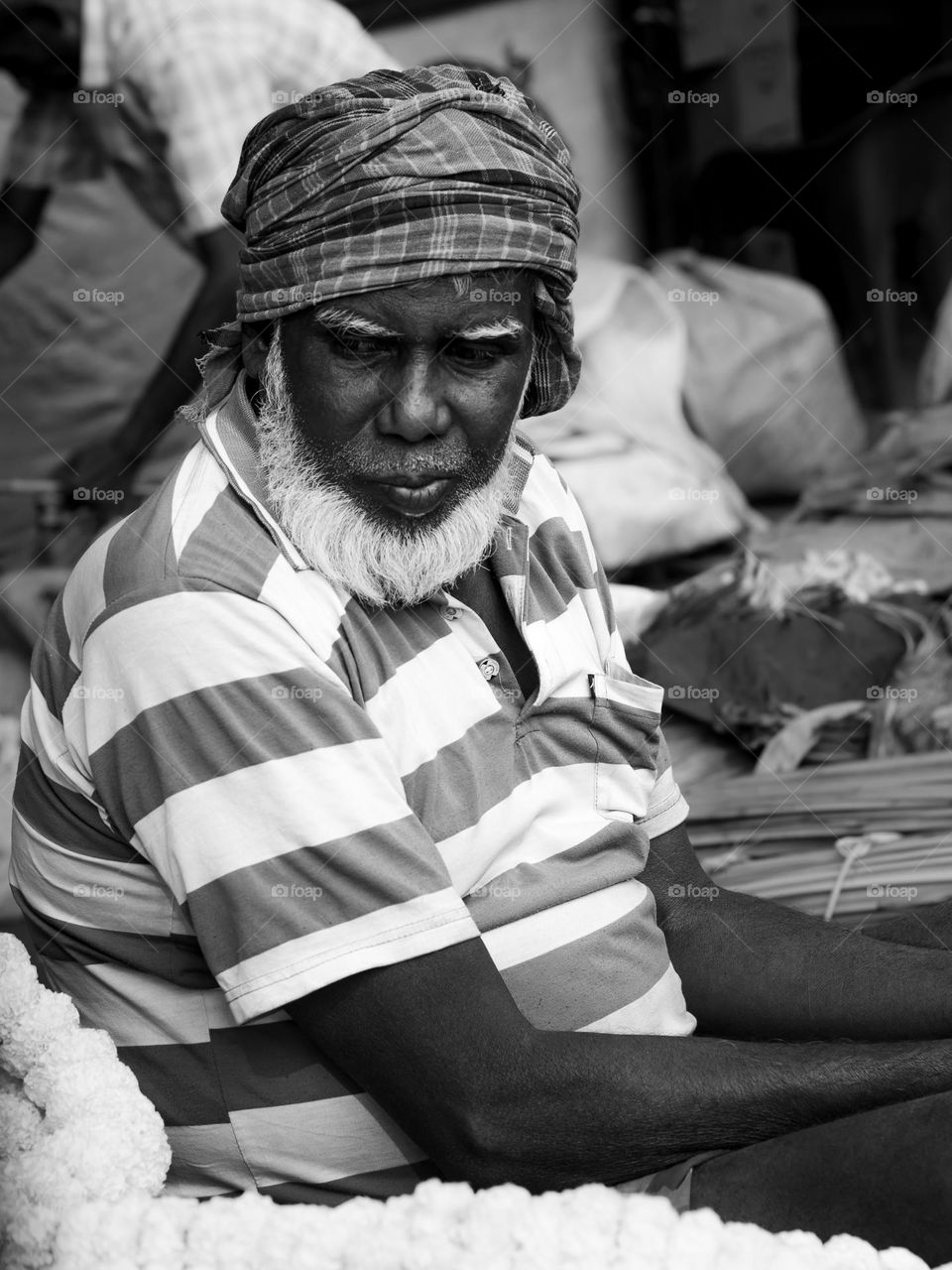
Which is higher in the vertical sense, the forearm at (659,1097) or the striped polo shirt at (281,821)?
the striped polo shirt at (281,821)

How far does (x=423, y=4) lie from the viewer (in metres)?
4.18

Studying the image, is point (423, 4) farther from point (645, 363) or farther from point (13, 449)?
point (13, 449)

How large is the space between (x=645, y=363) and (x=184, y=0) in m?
1.48

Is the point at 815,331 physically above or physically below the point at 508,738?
below

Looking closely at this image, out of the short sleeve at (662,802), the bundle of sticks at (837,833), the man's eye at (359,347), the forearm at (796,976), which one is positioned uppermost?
the man's eye at (359,347)

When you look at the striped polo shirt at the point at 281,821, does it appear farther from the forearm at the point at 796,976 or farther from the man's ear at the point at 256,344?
the forearm at the point at 796,976

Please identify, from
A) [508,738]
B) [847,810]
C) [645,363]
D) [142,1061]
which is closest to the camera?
[142,1061]

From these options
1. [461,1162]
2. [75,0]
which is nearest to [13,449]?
[75,0]

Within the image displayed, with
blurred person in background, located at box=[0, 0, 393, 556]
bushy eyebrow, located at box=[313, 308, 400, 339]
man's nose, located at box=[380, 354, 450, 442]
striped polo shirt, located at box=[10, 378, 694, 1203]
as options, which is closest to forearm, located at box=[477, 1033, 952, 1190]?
striped polo shirt, located at box=[10, 378, 694, 1203]

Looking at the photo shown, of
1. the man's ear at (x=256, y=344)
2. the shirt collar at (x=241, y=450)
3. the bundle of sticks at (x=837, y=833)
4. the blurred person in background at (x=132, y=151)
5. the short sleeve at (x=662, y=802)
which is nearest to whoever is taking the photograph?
the shirt collar at (x=241, y=450)

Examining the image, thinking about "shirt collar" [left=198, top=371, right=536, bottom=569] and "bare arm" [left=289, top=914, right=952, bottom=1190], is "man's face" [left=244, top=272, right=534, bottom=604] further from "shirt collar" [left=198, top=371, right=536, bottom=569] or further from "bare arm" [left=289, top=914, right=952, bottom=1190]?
"bare arm" [left=289, top=914, right=952, bottom=1190]

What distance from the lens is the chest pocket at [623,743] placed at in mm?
1878

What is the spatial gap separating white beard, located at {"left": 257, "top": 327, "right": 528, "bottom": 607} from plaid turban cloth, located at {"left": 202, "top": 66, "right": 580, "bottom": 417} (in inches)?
4.8

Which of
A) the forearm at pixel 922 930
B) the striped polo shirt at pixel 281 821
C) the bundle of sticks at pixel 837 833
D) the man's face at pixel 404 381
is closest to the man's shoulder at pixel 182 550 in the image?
the striped polo shirt at pixel 281 821
